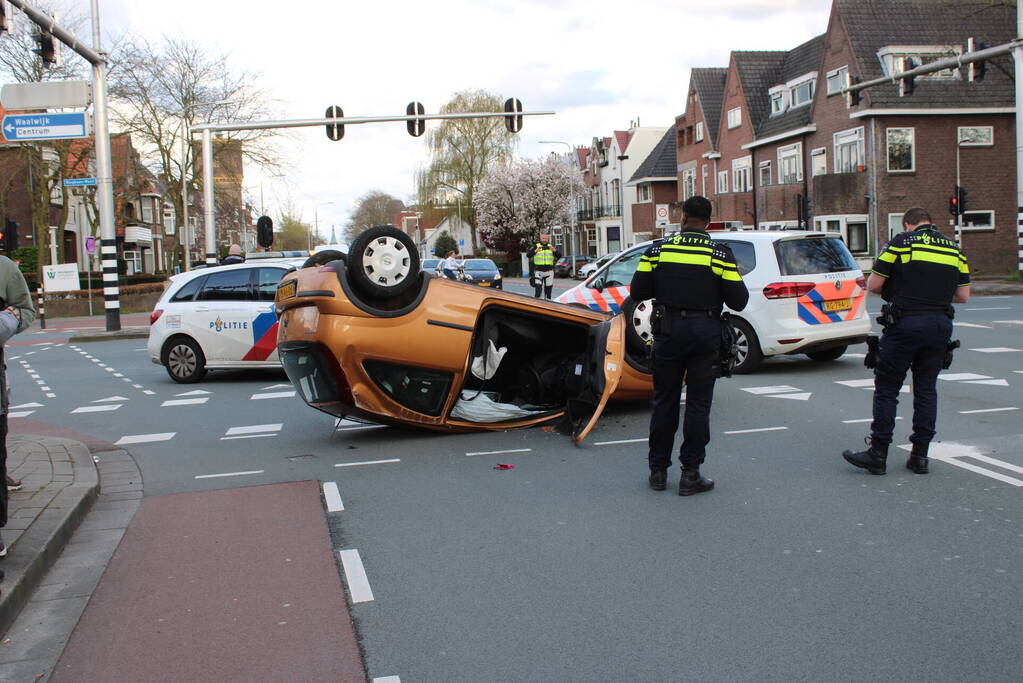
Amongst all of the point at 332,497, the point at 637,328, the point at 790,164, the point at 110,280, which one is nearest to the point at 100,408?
the point at 332,497

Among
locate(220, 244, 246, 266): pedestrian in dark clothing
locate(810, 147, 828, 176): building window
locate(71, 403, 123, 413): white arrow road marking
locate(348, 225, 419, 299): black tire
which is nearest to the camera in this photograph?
locate(348, 225, 419, 299): black tire

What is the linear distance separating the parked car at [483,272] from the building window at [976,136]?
63.5 feet

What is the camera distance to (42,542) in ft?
17.4

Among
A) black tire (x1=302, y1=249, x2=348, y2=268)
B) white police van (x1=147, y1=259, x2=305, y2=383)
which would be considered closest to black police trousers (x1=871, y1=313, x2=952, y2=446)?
black tire (x1=302, y1=249, x2=348, y2=268)

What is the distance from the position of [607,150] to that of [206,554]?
8074 centimetres

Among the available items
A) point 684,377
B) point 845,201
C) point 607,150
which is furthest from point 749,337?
point 607,150

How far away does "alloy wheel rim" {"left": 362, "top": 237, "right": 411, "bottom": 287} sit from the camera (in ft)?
25.0

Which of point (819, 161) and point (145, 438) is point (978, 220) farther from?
point (145, 438)

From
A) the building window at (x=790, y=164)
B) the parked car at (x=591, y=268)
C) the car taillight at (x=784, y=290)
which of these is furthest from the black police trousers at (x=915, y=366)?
the building window at (x=790, y=164)

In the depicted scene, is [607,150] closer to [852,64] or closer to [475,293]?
[852,64]

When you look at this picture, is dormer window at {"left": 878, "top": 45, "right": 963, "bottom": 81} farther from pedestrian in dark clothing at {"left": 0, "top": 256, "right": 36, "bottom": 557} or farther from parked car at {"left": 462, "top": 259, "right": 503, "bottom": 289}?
pedestrian in dark clothing at {"left": 0, "top": 256, "right": 36, "bottom": 557}

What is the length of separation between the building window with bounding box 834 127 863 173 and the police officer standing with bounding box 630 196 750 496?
3631 centimetres

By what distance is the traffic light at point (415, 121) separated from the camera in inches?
909

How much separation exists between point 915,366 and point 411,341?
368 centimetres
